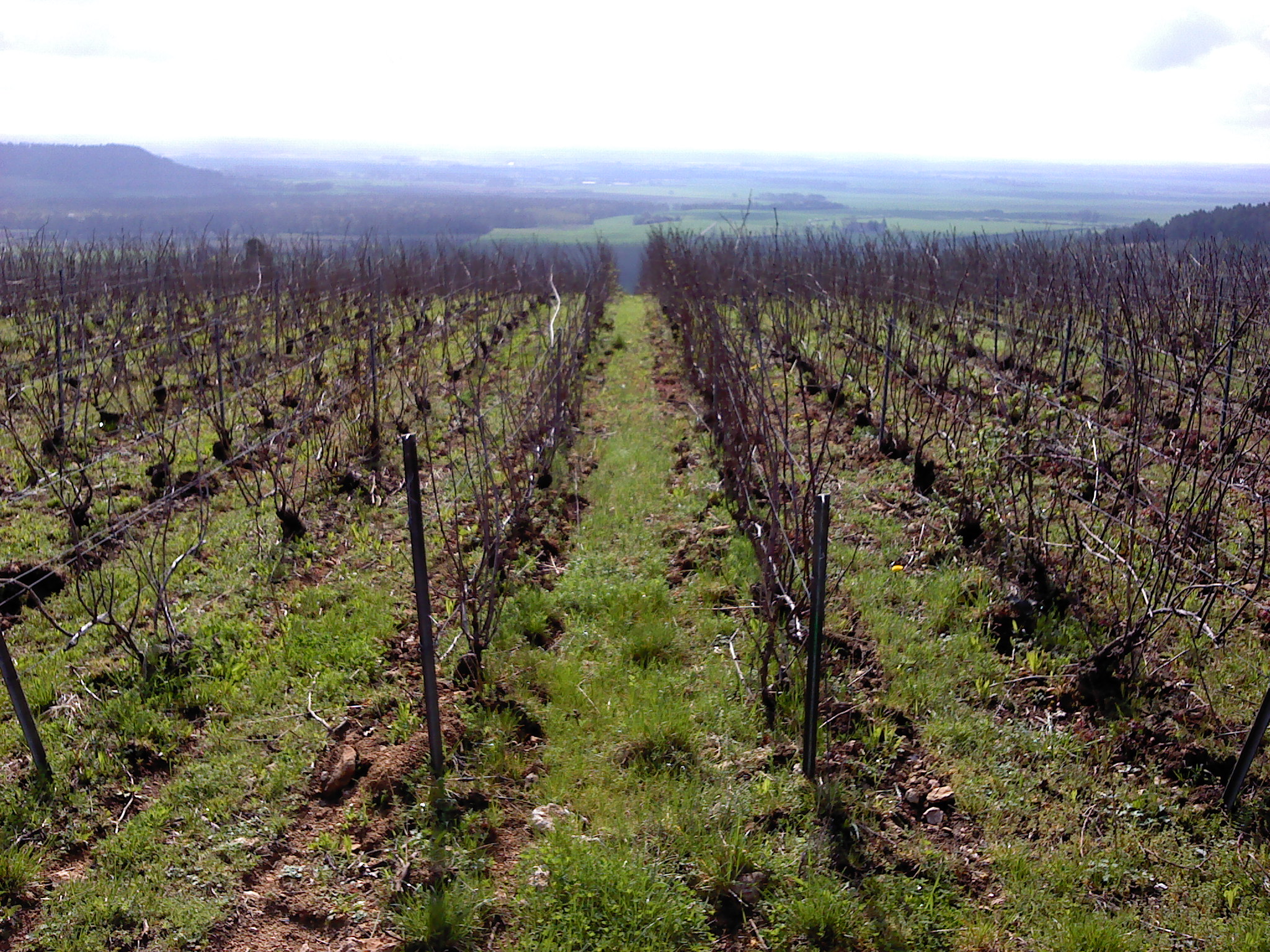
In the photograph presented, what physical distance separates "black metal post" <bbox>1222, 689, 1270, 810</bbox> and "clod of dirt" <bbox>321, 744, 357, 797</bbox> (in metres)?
3.24

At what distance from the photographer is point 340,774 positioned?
3.04m

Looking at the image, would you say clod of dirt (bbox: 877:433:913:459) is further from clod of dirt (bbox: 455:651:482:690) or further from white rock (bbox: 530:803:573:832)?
white rock (bbox: 530:803:573:832)

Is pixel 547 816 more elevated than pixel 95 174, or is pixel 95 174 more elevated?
pixel 95 174

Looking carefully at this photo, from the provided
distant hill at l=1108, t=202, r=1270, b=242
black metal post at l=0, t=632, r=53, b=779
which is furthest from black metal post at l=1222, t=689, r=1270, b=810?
distant hill at l=1108, t=202, r=1270, b=242

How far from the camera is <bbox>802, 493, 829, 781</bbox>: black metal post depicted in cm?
255

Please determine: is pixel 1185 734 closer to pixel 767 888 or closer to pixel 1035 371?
pixel 767 888

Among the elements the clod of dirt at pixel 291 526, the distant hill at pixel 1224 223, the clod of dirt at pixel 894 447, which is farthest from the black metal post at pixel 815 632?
the distant hill at pixel 1224 223

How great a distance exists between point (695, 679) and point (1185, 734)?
2065 millimetres

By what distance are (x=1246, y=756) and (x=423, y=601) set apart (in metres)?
2.94

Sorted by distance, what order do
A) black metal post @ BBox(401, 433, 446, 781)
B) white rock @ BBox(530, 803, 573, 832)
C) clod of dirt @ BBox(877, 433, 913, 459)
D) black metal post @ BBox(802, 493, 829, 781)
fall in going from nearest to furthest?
black metal post @ BBox(802, 493, 829, 781)
black metal post @ BBox(401, 433, 446, 781)
white rock @ BBox(530, 803, 573, 832)
clod of dirt @ BBox(877, 433, 913, 459)

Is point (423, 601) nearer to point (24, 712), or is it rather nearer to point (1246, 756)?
point (24, 712)

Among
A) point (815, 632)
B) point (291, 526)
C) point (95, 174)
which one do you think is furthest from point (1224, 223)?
point (95, 174)

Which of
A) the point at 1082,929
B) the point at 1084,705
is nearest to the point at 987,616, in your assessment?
the point at 1084,705

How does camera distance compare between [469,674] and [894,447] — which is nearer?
[469,674]
